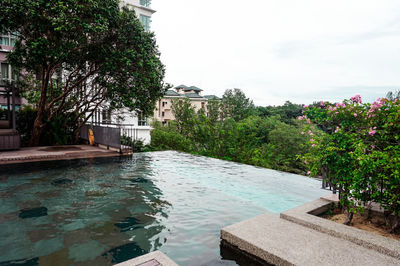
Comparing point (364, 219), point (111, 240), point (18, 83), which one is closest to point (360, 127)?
point (364, 219)

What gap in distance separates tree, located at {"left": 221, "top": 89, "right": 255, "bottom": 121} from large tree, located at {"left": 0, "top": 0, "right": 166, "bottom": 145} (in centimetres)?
4780

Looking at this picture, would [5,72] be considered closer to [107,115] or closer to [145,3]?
[107,115]

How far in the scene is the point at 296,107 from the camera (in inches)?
2672

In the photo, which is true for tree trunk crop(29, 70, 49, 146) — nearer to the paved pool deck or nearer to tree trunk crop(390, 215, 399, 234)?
the paved pool deck

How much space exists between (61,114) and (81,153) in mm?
4617

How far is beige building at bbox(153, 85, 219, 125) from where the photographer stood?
59.9 m

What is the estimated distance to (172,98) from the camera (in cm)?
5675

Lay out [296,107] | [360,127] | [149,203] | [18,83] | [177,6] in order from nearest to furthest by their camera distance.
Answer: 1. [360,127]
2. [149,203]
3. [18,83]
4. [177,6]
5. [296,107]

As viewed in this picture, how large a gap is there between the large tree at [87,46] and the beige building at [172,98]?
41.0 m

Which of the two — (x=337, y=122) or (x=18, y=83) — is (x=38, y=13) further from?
(x=337, y=122)

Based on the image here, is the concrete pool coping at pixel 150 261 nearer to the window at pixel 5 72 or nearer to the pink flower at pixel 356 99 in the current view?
the pink flower at pixel 356 99

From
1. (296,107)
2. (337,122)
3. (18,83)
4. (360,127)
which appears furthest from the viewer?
(296,107)

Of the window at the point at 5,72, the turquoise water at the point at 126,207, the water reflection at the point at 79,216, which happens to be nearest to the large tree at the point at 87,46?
the turquoise water at the point at 126,207

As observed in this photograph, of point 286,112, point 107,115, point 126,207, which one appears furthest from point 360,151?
point 286,112
